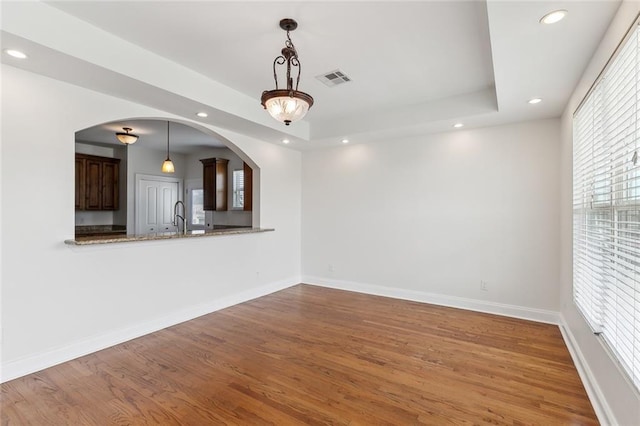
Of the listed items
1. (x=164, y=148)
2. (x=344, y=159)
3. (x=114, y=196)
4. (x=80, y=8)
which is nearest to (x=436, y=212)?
(x=344, y=159)

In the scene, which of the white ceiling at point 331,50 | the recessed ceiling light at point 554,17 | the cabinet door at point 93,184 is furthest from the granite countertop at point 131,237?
the recessed ceiling light at point 554,17

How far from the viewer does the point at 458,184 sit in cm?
446

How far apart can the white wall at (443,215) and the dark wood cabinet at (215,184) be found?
2250 mm

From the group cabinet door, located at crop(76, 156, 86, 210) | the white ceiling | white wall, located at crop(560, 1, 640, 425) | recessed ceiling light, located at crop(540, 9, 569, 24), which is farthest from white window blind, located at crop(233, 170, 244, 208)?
recessed ceiling light, located at crop(540, 9, 569, 24)

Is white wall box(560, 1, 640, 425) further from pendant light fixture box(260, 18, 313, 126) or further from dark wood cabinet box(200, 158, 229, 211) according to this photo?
dark wood cabinet box(200, 158, 229, 211)

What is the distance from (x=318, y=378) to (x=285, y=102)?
223 cm

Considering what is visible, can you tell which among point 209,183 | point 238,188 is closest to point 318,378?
point 238,188

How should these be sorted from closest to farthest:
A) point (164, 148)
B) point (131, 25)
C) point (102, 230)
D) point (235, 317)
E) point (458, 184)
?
point (131, 25), point (235, 317), point (458, 184), point (102, 230), point (164, 148)

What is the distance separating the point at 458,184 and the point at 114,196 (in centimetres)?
695

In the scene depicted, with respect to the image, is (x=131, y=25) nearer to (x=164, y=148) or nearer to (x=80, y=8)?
(x=80, y=8)

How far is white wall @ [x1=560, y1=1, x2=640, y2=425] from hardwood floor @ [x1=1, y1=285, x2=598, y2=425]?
174 mm

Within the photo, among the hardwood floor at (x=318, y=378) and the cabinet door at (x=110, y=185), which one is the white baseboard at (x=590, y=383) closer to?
the hardwood floor at (x=318, y=378)

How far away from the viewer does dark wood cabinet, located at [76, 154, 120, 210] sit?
6.26 m

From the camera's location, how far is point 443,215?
457cm
